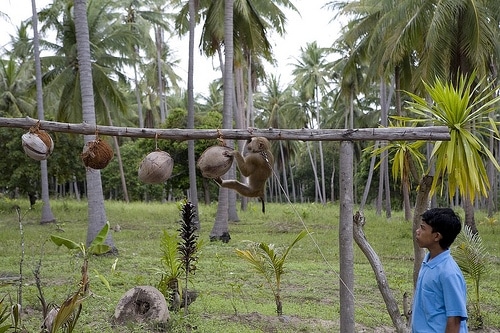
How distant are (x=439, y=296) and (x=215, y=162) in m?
1.47

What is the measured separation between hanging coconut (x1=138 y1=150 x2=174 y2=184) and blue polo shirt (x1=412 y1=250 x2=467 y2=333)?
1.65 metres

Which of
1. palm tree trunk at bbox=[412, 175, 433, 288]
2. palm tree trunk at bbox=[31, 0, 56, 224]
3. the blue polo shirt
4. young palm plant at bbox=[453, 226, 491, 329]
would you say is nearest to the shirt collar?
the blue polo shirt

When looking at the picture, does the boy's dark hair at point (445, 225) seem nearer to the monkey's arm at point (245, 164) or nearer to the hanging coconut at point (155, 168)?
the monkey's arm at point (245, 164)

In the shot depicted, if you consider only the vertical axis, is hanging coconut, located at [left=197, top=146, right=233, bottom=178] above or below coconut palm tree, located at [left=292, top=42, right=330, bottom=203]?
below

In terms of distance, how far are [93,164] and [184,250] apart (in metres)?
2.63

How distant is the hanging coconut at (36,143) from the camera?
3.31 metres


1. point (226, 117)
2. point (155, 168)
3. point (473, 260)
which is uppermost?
point (226, 117)

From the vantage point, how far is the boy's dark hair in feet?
10.1

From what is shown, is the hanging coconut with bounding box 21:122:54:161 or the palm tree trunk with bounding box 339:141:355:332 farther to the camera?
the palm tree trunk with bounding box 339:141:355:332

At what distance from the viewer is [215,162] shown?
318 cm

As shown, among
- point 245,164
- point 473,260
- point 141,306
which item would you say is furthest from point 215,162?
point 473,260

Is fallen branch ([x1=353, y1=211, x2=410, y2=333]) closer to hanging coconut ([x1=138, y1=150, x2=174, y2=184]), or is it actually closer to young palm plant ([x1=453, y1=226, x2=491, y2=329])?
hanging coconut ([x1=138, y1=150, x2=174, y2=184])

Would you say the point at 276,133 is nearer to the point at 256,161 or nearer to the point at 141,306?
the point at 256,161

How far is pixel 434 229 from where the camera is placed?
3109mm
